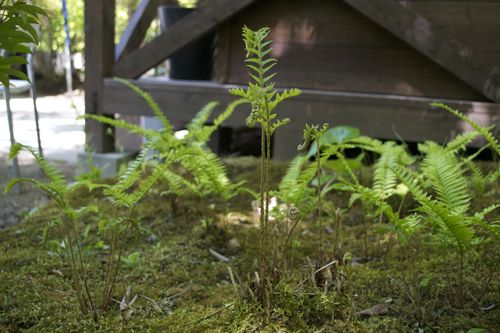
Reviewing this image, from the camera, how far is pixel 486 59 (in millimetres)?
4301

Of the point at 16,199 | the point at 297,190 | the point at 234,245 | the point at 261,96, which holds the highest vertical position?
the point at 261,96

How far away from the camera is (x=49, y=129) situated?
7137mm

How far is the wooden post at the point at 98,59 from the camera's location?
4.57 m

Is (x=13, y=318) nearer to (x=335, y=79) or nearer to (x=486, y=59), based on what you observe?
(x=335, y=79)

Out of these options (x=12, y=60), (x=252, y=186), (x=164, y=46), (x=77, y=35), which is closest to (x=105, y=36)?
(x=164, y=46)

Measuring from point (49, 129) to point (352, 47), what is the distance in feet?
13.9

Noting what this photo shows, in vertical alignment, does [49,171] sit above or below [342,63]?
below

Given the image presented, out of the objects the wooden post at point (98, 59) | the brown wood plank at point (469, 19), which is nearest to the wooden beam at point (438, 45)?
the brown wood plank at point (469, 19)

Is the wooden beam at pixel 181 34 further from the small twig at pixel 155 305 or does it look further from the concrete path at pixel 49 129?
the small twig at pixel 155 305

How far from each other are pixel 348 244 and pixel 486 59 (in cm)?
225

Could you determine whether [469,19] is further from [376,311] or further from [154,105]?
[376,311]

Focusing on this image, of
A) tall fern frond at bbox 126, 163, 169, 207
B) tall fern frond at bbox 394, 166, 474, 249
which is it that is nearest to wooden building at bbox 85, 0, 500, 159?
tall fern frond at bbox 394, 166, 474, 249

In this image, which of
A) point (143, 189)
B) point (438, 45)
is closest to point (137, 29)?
point (438, 45)

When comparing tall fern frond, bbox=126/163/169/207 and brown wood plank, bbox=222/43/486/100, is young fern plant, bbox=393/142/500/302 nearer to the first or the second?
tall fern frond, bbox=126/163/169/207
